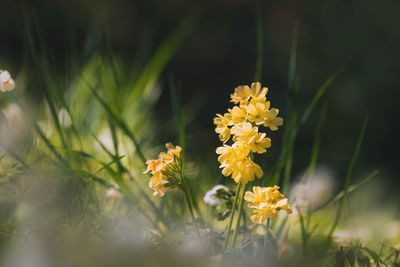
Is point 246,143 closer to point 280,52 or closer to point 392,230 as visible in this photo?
point 392,230

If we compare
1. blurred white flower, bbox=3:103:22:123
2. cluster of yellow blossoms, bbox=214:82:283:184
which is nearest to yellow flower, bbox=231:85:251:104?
cluster of yellow blossoms, bbox=214:82:283:184

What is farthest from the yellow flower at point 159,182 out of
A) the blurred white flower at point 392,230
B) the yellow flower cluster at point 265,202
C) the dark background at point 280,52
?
the dark background at point 280,52

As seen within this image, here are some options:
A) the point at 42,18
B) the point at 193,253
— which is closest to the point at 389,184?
the point at 193,253

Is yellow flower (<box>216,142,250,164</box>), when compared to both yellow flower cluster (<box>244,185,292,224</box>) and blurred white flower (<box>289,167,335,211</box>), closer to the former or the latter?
yellow flower cluster (<box>244,185,292,224</box>)

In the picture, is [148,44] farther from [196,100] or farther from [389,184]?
[389,184]

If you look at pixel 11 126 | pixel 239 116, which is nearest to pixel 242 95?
pixel 239 116

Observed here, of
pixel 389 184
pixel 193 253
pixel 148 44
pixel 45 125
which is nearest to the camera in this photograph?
pixel 193 253

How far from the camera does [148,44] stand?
2.71 metres

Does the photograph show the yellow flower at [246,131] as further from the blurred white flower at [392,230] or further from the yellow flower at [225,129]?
the blurred white flower at [392,230]

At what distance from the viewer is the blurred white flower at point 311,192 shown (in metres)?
0.86

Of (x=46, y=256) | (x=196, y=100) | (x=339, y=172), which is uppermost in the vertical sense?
(x=196, y=100)

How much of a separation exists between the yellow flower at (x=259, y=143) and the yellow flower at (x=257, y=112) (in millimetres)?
23

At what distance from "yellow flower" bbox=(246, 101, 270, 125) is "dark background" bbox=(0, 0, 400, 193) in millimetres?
1350

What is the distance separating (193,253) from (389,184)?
189 centimetres
